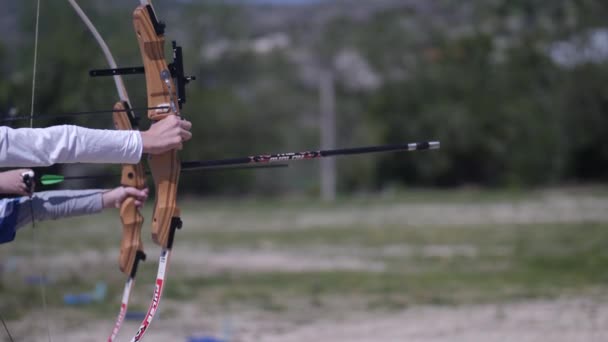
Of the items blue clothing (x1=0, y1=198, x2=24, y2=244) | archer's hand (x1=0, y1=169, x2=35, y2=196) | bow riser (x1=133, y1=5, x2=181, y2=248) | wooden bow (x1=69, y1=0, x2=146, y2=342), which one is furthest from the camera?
wooden bow (x1=69, y1=0, x2=146, y2=342)

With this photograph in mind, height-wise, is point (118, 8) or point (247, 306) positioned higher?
point (118, 8)

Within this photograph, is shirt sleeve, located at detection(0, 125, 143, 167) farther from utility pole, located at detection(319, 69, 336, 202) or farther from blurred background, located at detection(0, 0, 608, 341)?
utility pole, located at detection(319, 69, 336, 202)

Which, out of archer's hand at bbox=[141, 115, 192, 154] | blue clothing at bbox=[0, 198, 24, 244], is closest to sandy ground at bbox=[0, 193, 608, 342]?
blue clothing at bbox=[0, 198, 24, 244]

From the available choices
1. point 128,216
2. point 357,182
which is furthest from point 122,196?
point 357,182

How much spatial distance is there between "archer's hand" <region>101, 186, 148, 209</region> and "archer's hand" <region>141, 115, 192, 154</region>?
80cm

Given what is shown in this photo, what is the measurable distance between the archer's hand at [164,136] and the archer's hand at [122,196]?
0.80 m

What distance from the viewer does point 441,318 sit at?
9.10 meters

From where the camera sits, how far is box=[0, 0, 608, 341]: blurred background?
972cm

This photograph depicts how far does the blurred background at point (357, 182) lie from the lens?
31.9ft

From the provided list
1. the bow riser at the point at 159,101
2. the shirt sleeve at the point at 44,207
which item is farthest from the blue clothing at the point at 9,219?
the bow riser at the point at 159,101

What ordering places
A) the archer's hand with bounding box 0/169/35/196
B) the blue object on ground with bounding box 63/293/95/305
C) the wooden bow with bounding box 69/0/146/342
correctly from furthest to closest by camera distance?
1. the blue object on ground with bounding box 63/293/95/305
2. the wooden bow with bounding box 69/0/146/342
3. the archer's hand with bounding box 0/169/35/196

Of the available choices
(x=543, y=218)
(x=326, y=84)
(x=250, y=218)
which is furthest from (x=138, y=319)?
(x=326, y=84)

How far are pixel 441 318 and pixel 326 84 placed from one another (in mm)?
29245

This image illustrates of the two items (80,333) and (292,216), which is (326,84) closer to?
(292,216)
